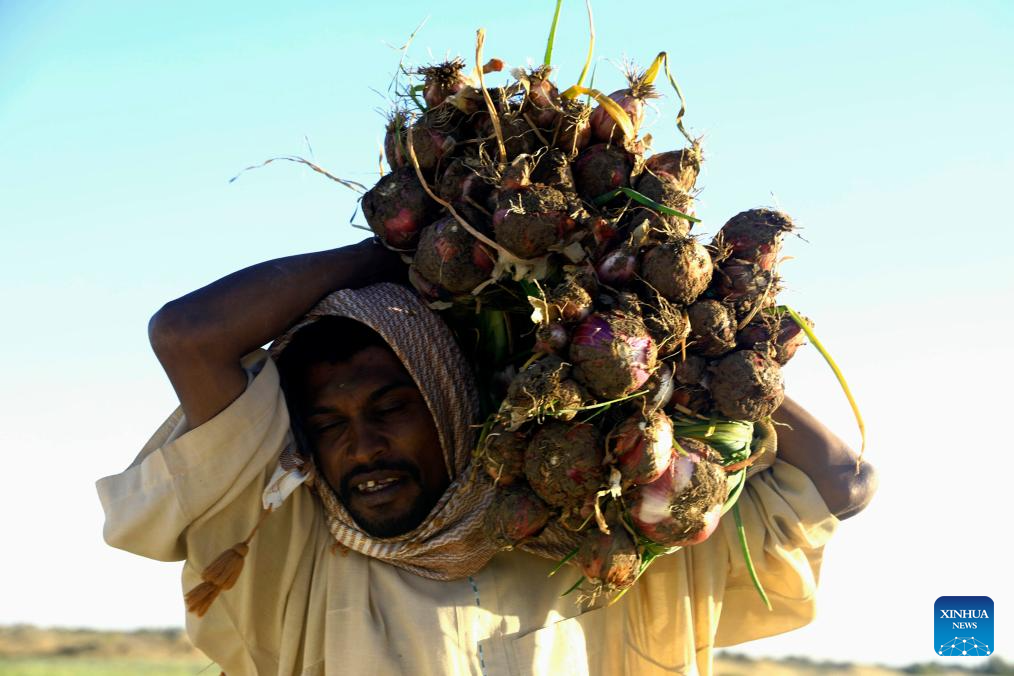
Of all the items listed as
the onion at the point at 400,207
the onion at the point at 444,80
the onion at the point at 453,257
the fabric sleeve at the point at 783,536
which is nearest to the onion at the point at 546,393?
the onion at the point at 453,257

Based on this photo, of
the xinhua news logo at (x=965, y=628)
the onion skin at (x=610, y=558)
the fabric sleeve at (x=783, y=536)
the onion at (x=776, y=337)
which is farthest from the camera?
the xinhua news logo at (x=965, y=628)

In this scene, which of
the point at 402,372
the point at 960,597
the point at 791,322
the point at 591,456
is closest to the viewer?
the point at 591,456

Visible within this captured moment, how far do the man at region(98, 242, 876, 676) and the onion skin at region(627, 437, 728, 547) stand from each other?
0.48 m

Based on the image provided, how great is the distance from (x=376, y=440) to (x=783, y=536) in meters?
1.27

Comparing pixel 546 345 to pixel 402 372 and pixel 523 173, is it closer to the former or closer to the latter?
pixel 523 173

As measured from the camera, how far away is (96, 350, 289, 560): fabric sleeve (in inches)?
117

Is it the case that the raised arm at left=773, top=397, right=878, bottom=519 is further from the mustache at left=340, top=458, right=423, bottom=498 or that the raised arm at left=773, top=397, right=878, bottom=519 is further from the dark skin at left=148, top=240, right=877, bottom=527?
the mustache at left=340, top=458, right=423, bottom=498

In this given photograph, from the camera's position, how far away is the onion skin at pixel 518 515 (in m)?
2.72

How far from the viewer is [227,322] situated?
9.87 ft

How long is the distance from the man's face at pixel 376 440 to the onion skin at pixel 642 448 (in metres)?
0.81

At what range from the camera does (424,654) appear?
3.09 m

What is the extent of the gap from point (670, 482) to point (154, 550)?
1.42 m

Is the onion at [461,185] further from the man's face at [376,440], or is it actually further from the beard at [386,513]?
the beard at [386,513]

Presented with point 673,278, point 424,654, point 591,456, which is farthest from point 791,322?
point 424,654
